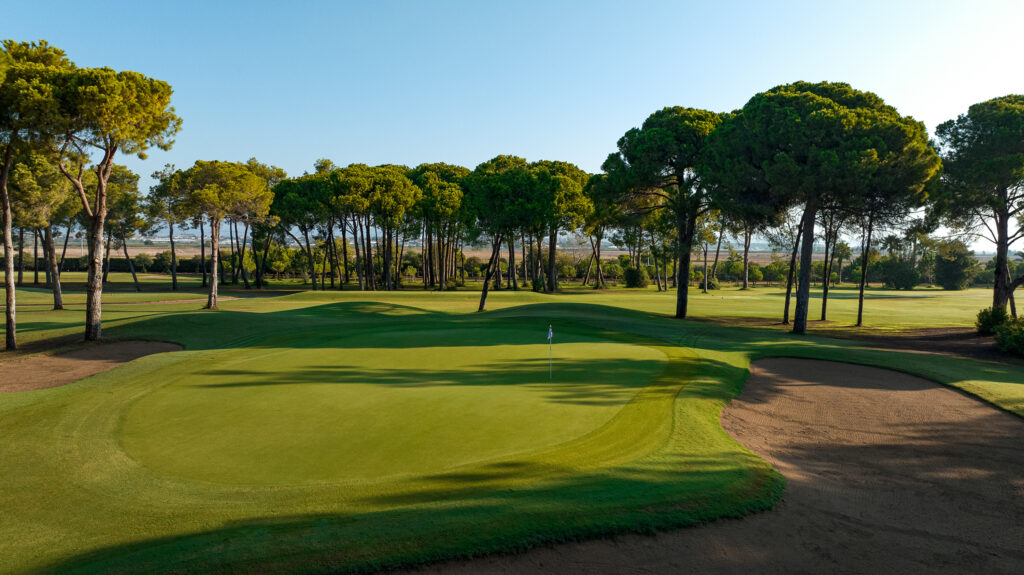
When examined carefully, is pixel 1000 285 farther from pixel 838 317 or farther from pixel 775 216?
pixel 775 216

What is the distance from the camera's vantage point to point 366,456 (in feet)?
21.9

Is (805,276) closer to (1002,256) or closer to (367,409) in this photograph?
(1002,256)

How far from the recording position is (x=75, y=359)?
15719 mm

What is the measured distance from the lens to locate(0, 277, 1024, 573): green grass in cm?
470

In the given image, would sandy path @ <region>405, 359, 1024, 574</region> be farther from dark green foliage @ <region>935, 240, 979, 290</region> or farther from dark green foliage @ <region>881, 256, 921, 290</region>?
dark green foliage @ <region>935, 240, 979, 290</region>

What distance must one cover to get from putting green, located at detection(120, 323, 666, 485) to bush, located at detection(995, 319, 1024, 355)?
1413cm

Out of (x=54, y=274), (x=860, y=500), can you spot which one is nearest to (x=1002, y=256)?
(x=860, y=500)

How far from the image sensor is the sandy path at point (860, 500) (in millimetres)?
4680

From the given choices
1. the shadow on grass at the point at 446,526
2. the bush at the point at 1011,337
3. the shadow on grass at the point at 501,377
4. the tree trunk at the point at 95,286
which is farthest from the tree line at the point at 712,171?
the shadow on grass at the point at 446,526

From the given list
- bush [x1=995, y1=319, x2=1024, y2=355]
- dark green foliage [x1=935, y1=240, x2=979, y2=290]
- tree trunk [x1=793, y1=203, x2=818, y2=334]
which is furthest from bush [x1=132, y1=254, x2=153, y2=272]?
dark green foliage [x1=935, y1=240, x2=979, y2=290]

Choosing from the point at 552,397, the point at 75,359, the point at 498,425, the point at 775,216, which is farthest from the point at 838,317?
the point at 75,359

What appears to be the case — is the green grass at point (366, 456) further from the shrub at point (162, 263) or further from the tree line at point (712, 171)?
the shrub at point (162, 263)

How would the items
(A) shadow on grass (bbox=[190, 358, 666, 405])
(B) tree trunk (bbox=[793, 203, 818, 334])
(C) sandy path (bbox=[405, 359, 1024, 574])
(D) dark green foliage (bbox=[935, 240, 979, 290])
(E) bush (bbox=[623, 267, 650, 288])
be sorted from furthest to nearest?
(D) dark green foliage (bbox=[935, 240, 979, 290])
(E) bush (bbox=[623, 267, 650, 288])
(B) tree trunk (bbox=[793, 203, 818, 334])
(A) shadow on grass (bbox=[190, 358, 666, 405])
(C) sandy path (bbox=[405, 359, 1024, 574])

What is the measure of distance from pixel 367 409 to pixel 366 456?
2.24m
